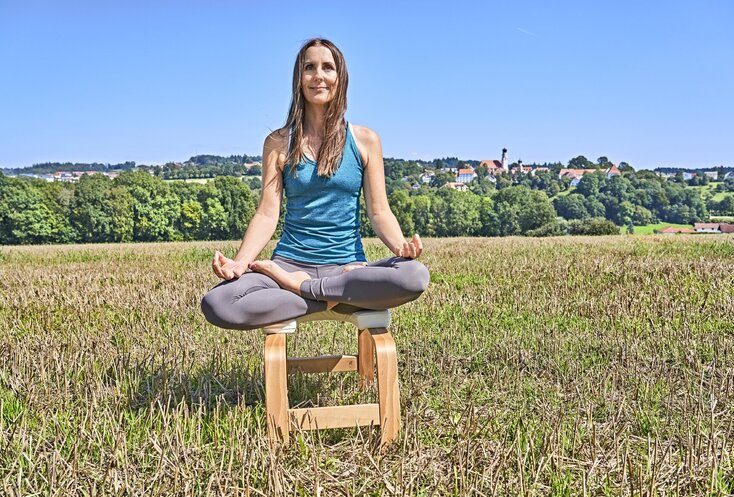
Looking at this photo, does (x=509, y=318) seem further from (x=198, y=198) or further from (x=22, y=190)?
(x=198, y=198)

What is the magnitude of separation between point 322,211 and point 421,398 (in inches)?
47.1

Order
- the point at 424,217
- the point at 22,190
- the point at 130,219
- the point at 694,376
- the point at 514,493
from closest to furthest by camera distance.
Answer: the point at 514,493, the point at 694,376, the point at 22,190, the point at 130,219, the point at 424,217

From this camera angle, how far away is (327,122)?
361 centimetres

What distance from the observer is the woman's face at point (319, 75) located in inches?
140

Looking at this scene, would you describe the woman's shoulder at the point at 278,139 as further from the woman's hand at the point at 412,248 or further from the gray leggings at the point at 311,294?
the woman's hand at the point at 412,248

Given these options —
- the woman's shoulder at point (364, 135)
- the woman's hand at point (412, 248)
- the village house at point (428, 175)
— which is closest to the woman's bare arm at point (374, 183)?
the woman's shoulder at point (364, 135)

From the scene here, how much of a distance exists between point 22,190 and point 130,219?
1022 centimetres

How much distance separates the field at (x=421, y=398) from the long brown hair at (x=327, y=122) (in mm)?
1271

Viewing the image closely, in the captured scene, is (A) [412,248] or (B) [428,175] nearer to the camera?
(A) [412,248]

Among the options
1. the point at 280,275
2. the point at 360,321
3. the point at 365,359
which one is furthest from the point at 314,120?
the point at 365,359

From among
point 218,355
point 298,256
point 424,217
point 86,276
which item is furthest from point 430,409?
point 424,217

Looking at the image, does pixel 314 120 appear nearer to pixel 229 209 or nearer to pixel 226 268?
pixel 226 268

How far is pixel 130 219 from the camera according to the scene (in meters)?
69.2

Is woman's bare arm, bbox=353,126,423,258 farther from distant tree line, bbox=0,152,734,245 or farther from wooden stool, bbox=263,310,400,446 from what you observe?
distant tree line, bbox=0,152,734,245
